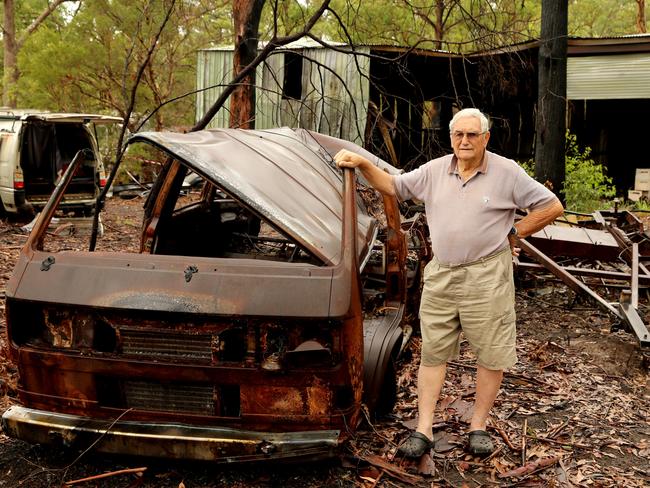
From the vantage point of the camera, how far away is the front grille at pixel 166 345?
303cm

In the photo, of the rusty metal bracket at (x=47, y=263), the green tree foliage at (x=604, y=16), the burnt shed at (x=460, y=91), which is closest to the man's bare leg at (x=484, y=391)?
the rusty metal bracket at (x=47, y=263)

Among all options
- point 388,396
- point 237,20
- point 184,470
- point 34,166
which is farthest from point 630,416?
point 34,166

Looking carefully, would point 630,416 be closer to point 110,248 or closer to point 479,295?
point 479,295

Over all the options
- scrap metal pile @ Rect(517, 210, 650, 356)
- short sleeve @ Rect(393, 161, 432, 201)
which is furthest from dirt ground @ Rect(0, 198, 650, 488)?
short sleeve @ Rect(393, 161, 432, 201)

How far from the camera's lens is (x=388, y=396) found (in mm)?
4012

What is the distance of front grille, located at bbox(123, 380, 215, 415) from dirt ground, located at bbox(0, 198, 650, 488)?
400mm

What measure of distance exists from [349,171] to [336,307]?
3.20 ft

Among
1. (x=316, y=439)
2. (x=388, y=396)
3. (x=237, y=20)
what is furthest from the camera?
(x=237, y=20)

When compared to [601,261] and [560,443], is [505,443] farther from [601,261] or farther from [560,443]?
[601,261]

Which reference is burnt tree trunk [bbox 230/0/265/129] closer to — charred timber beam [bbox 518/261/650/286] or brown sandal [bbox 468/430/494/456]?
charred timber beam [bbox 518/261/650/286]

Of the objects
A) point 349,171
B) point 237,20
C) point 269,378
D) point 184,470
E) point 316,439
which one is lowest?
point 184,470

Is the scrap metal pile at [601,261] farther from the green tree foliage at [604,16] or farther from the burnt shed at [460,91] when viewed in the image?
the green tree foliage at [604,16]

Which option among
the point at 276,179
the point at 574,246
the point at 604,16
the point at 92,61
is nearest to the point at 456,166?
the point at 276,179

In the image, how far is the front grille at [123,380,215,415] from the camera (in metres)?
3.10
